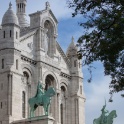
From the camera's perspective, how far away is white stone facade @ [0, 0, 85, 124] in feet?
190

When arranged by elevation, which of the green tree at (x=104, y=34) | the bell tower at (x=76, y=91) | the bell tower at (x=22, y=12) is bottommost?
the green tree at (x=104, y=34)

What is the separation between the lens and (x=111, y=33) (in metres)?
22.1

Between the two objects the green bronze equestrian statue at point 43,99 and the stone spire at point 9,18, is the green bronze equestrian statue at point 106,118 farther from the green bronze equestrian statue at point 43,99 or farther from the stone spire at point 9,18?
the stone spire at point 9,18

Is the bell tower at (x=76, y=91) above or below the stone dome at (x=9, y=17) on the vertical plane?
below

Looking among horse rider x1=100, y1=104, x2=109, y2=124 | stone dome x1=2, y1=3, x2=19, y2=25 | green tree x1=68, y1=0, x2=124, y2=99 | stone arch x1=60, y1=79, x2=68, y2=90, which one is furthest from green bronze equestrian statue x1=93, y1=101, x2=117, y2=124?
green tree x1=68, y1=0, x2=124, y2=99

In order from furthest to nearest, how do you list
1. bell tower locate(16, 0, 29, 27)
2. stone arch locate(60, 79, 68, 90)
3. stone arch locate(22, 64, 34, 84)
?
bell tower locate(16, 0, 29, 27) → stone arch locate(60, 79, 68, 90) → stone arch locate(22, 64, 34, 84)

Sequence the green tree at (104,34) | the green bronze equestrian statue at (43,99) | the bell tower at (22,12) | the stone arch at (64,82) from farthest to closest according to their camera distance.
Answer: the bell tower at (22,12) < the stone arch at (64,82) < the green bronze equestrian statue at (43,99) < the green tree at (104,34)

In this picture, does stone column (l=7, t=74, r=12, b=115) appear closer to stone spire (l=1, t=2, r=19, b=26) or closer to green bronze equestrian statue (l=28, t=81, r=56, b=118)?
green bronze equestrian statue (l=28, t=81, r=56, b=118)

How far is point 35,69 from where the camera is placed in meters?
63.5

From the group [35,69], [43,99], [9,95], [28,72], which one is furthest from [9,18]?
[43,99]

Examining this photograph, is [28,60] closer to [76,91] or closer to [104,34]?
[76,91]

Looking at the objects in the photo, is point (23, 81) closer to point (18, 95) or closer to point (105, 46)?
point (18, 95)

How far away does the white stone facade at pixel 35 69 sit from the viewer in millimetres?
57950

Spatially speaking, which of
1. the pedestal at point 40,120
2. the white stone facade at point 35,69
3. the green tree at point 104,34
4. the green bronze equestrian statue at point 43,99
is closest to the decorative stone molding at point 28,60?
the white stone facade at point 35,69
